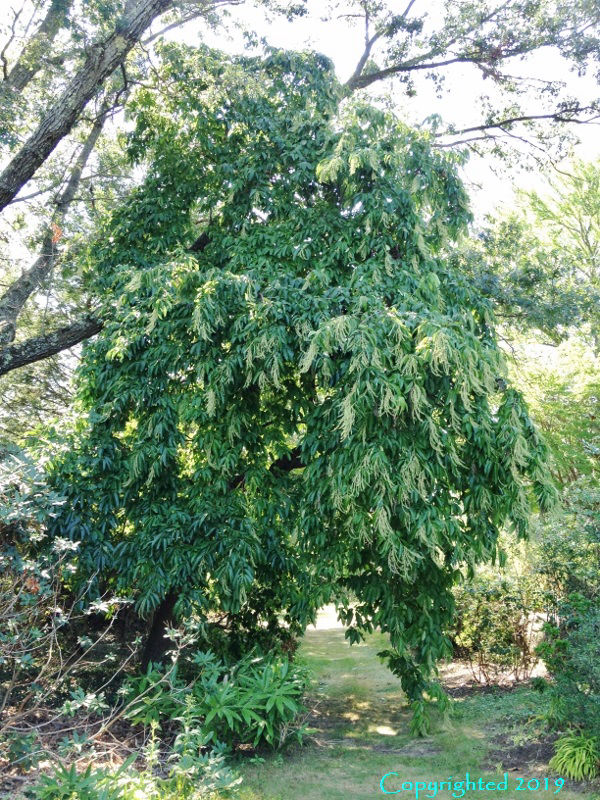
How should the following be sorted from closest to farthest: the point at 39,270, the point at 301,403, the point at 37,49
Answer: the point at 301,403 < the point at 37,49 < the point at 39,270

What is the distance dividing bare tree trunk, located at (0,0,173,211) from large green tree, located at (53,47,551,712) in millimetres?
1035

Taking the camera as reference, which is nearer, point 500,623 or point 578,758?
point 578,758

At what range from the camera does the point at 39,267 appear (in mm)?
8922

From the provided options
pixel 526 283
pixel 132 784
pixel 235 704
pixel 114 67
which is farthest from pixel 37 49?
pixel 132 784

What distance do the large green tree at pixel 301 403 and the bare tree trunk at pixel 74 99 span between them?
1035 millimetres

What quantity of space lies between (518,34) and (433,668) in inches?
360

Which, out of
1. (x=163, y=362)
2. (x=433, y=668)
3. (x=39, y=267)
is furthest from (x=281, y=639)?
(x=39, y=267)

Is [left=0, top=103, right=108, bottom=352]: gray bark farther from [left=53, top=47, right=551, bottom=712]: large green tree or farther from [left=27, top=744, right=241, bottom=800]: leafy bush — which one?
[left=27, top=744, right=241, bottom=800]: leafy bush

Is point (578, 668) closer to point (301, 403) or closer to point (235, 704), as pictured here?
point (235, 704)

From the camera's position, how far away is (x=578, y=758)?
15.6ft

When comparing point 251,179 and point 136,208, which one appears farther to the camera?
point 136,208

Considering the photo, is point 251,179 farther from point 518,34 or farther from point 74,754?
point 518,34

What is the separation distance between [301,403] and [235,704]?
8.21 ft

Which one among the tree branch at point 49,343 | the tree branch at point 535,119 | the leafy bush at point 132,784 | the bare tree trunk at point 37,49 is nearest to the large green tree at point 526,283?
the tree branch at point 535,119
